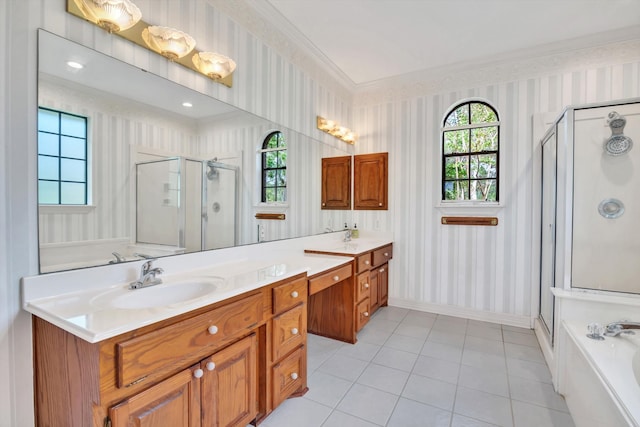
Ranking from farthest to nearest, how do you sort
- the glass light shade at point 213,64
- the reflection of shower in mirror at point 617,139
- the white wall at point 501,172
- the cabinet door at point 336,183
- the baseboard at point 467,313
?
1. the cabinet door at point 336,183
2. the baseboard at point 467,313
3. the white wall at point 501,172
4. the reflection of shower in mirror at point 617,139
5. the glass light shade at point 213,64

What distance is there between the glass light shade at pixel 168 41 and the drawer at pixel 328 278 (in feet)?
5.23

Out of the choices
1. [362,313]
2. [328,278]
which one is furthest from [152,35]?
[362,313]

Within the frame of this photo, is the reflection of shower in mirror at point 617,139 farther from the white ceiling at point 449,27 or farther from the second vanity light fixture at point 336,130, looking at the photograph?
the second vanity light fixture at point 336,130

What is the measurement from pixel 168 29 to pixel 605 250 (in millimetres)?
3196

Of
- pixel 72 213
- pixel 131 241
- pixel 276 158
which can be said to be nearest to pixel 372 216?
pixel 276 158

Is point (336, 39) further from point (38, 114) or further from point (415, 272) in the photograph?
point (415, 272)

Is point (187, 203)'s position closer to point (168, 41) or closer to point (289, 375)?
point (168, 41)

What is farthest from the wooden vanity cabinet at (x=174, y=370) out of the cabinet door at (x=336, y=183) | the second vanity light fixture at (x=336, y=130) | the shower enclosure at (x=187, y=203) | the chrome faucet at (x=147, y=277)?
the second vanity light fixture at (x=336, y=130)

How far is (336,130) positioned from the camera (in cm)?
341

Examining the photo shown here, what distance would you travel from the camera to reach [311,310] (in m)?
2.89

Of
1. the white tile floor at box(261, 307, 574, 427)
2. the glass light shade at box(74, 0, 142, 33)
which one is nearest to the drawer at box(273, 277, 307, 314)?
the white tile floor at box(261, 307, 574, 427)

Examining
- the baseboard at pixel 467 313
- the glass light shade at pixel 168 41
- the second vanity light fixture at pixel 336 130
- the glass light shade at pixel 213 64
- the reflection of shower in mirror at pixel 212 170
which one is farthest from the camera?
the second vanity light fixture at pixel 336 130

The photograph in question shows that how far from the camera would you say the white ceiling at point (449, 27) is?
2282mm

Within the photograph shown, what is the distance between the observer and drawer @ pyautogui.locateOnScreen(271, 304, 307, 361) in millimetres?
1691
